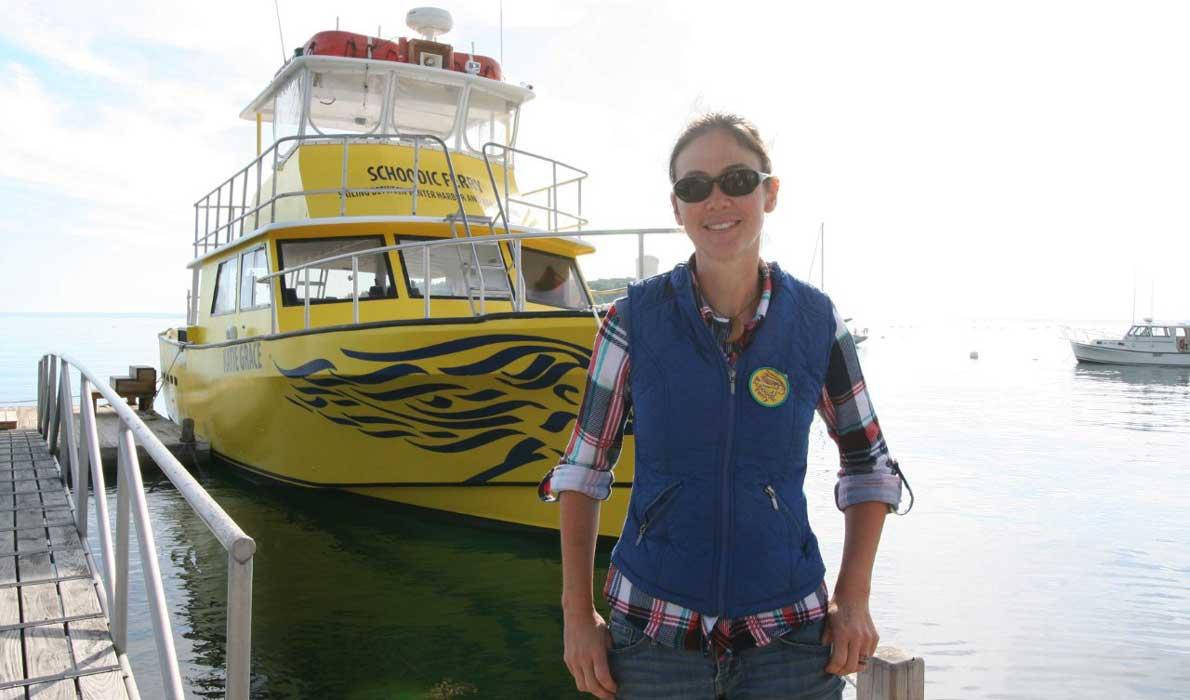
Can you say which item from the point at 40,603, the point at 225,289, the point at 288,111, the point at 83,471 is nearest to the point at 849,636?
the point at 40,603

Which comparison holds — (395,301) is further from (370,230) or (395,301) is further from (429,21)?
(429,21)

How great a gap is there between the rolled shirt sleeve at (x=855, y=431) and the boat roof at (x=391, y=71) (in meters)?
8.15

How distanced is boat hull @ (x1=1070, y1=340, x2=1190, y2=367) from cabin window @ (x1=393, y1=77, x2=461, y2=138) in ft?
122

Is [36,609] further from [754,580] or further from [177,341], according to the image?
[177,341]

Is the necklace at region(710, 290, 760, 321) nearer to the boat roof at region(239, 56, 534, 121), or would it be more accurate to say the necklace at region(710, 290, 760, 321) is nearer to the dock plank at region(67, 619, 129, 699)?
the dock plank at region(67, 619, 129, 699)

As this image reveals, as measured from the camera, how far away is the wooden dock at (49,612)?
298 cm

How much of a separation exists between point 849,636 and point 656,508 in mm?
424

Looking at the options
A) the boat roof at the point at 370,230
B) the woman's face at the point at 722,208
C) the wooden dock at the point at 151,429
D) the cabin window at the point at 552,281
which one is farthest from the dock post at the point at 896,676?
the wooden dock at the point at 151,429

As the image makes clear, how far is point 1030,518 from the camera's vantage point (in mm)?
9977

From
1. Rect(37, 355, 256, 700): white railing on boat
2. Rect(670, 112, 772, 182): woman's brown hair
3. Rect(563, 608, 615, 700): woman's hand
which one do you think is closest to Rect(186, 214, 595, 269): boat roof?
Rect(37, 355, 256, 700): white railing on boat

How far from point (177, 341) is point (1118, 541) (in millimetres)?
11289

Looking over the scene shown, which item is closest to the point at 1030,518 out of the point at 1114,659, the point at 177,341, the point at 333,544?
the point at 1114,659

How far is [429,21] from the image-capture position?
9.41m

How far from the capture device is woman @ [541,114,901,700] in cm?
154
